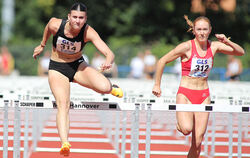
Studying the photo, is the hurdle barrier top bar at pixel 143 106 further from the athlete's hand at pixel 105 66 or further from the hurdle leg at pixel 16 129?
the athlete's hand at pixel 105 66

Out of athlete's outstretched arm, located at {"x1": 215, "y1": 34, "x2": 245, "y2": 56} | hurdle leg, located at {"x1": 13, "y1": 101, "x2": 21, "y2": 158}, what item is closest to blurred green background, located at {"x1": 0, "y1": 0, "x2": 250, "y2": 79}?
athlete's outstretched arm, located at {"x1": 215, "y1": 34, "x2": 245, "y2": 56}

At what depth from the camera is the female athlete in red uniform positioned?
24.4ft

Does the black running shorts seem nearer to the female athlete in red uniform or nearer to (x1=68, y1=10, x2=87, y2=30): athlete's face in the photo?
(x1=68, y1=10, x2=87, y2=30): athlete's face

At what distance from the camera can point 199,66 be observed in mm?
7523

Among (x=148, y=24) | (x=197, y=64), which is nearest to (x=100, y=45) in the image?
(x=197, y=64)

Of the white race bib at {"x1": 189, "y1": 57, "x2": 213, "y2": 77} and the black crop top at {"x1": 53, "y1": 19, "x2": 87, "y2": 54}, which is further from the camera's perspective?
the white race bib at {"x1": 189, "y1": 57, "x2": 213, "y2": 77}

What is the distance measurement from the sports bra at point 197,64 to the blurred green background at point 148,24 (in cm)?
2014

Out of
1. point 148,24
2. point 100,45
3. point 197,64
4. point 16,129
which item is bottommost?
point 16,129

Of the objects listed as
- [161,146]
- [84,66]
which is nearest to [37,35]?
[161,146]

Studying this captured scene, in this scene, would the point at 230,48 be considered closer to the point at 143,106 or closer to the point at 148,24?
the point at 143,106

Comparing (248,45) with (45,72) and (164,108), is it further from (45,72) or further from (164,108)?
(164,108)

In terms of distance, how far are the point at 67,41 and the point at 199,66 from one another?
1696 mm

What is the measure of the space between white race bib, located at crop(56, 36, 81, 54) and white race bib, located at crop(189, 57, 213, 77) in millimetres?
1461

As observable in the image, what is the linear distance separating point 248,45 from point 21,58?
13.6 meters
